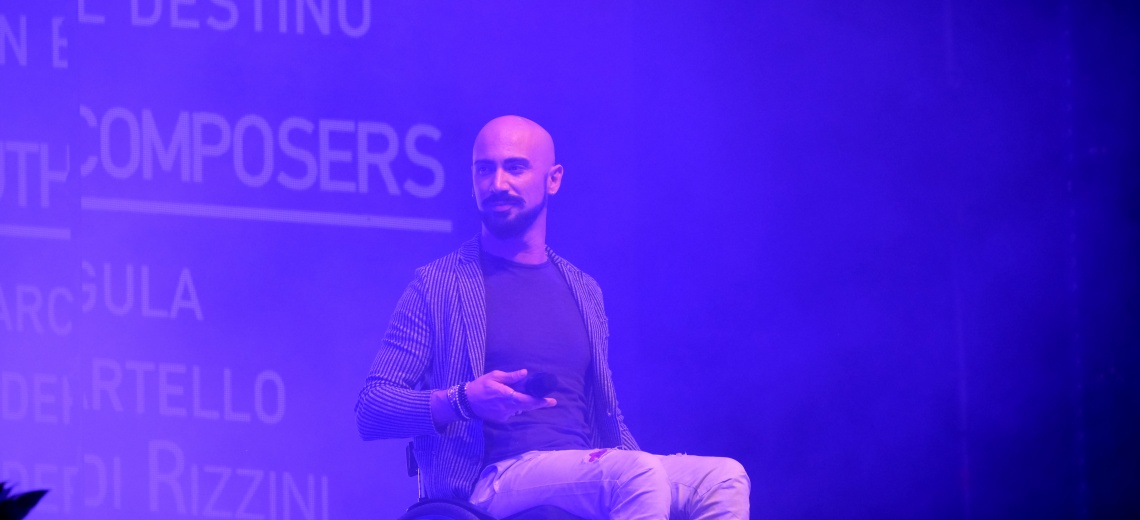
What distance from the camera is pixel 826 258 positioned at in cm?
336

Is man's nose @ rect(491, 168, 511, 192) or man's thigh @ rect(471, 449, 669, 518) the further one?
man's nose @ rect(491, 168, 511, 192)

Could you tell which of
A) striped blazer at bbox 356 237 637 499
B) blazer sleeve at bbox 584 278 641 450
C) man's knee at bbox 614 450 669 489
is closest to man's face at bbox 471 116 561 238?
striped blazer at bbox 356 237 637 499

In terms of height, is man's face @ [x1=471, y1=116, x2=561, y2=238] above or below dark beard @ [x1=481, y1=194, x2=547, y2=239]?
above

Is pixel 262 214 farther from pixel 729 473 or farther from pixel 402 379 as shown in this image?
pixel 729 473

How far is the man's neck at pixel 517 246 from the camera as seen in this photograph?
3.20m

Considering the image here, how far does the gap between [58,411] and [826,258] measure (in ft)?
8.70

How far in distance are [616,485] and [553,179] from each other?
3.25 feet

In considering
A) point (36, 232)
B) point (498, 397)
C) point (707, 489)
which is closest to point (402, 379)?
point (498, 397)

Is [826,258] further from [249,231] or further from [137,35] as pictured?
[137,35]

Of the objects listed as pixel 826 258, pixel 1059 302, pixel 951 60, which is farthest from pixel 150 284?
pixel 1059 302

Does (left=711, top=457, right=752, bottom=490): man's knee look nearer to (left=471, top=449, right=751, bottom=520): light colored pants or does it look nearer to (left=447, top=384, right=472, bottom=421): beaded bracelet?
(left=471, top=449, right=751, bottom=520): light colored pants

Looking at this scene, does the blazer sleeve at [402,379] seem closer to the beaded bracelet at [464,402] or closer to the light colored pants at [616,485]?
the beaded bracelet at [464,402]

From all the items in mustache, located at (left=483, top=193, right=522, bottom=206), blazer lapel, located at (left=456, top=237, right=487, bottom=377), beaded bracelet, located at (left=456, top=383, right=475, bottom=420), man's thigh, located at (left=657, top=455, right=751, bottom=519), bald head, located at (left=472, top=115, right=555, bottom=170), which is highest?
bald head, located at (left=472, top=115, right=555, bottom=170)

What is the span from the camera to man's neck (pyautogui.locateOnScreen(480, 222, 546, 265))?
3.20 meters
